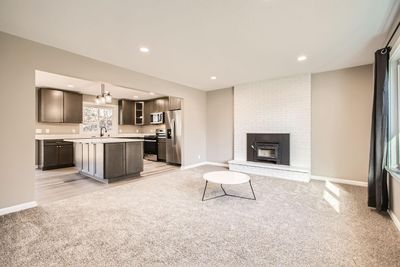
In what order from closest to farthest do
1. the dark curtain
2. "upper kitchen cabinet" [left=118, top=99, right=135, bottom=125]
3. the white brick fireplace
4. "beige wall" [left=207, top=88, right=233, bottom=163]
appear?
the dark curtain
the white brick fireplace
"beige wall" [left=207, top=88, right=233, bottom=163]
"upper kitchen cabinet" [left=118, top=99, right=135, bottom=125]

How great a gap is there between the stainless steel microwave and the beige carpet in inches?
167

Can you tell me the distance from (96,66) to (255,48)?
2952mm

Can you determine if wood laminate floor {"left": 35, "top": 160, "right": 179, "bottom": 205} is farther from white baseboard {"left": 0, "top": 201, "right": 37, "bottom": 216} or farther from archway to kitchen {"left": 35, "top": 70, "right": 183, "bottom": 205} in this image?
white baseboard {"left": 0, "top": 201, "right": 37, "bottom": 216}

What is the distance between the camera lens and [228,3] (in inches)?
76.4

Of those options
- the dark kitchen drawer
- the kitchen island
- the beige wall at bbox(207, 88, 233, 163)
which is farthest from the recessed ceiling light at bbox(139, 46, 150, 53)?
the dark kitchen drawer

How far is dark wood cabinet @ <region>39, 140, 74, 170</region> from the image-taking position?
527 cm

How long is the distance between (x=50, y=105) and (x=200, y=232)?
6230 mm

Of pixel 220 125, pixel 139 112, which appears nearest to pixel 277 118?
pixel 220 125

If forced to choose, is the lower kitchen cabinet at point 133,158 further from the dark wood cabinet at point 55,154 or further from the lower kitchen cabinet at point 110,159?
the dark wood cabinet at point 55,154

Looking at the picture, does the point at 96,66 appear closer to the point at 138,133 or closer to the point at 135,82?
the point at 135,82

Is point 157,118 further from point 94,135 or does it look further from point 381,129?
point 381,129

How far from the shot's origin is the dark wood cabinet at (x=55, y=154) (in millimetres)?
5270

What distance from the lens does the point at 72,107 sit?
6.05 m

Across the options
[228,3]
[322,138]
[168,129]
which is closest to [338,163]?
[322,138]
